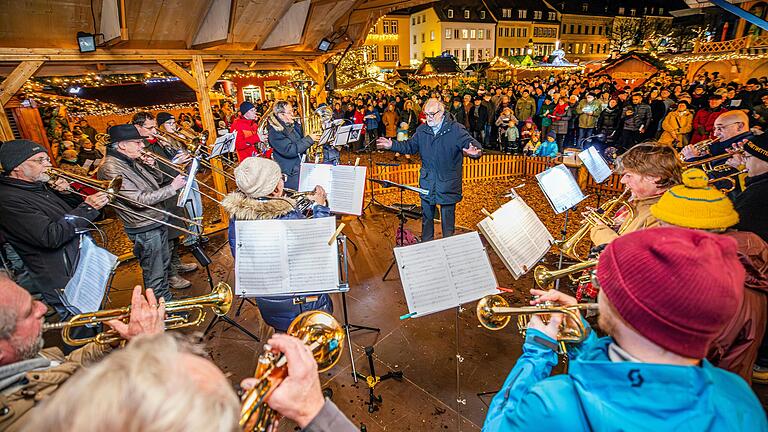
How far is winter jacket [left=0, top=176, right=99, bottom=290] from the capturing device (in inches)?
121

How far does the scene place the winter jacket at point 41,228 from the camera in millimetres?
3072

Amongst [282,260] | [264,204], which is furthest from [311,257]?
[264,204]

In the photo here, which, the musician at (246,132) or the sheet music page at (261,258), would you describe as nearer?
the sheet music page at (261,258)

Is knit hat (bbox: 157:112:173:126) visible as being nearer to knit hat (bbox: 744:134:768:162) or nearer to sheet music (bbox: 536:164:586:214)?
sheet music (bbox: 536:164:586:214)

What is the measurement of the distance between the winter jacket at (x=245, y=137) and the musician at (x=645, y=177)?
22.5ft

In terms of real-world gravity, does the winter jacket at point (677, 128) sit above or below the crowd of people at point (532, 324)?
below

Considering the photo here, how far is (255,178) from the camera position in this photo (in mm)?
2834

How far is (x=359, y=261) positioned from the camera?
608cm

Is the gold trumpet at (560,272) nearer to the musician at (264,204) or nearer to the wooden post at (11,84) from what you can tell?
the musician at (264,204)

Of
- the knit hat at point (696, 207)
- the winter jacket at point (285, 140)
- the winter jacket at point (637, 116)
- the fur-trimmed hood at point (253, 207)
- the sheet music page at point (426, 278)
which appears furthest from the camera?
the winter jacket at point (637, 116)

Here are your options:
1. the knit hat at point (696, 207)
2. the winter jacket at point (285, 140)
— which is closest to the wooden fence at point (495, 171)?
the winter jacket at point (285, 140)

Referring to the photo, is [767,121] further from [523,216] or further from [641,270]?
[641,270]

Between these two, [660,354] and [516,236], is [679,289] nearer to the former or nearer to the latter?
[660,354]

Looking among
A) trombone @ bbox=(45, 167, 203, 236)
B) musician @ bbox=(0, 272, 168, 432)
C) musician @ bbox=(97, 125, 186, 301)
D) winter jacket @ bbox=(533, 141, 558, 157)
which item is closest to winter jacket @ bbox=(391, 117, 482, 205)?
musician @ bbox=(97, 125, 186, 301)
